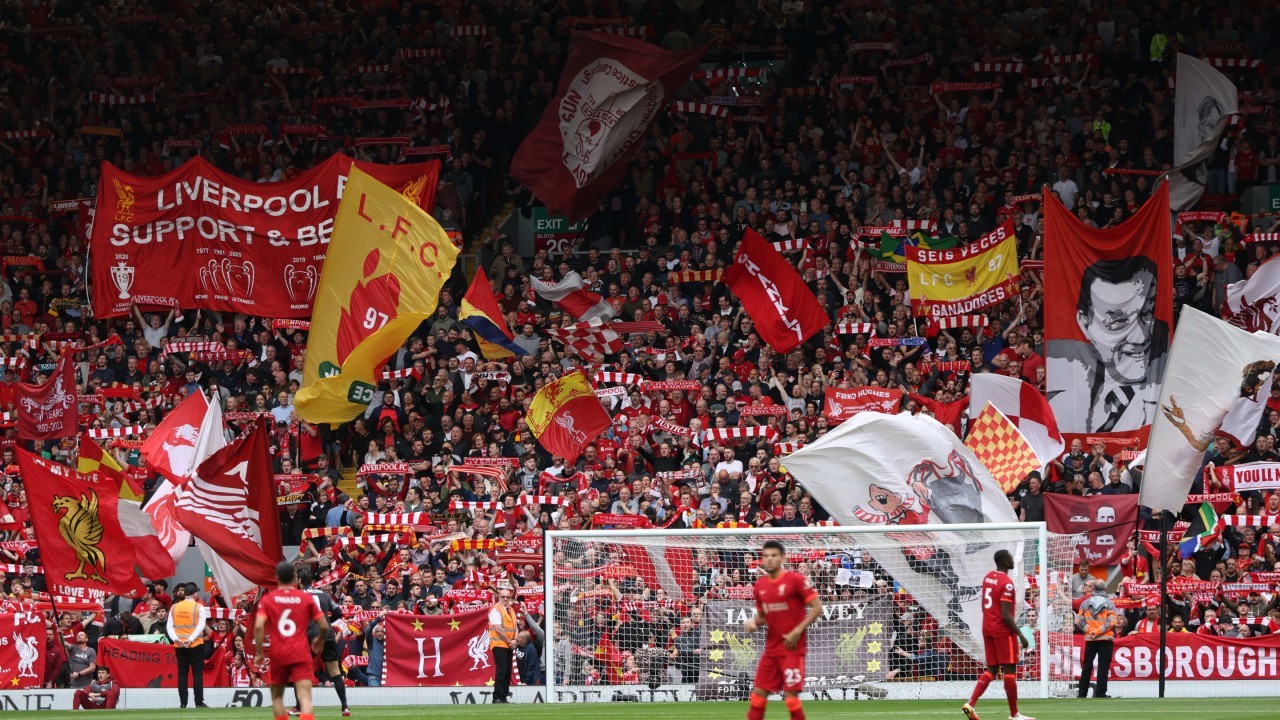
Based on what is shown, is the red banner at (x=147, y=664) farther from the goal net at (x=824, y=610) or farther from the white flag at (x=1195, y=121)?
the white flag at (x=1195, y=121)

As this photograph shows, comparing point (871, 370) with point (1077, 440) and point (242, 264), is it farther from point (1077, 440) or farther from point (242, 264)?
point (242, 264)

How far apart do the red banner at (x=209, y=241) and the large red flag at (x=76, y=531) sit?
798 cm

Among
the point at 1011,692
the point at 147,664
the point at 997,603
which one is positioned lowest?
the point at 1011,692

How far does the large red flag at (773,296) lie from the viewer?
2833 cm

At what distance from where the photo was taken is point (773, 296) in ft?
94.2

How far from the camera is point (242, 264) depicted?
31875mm

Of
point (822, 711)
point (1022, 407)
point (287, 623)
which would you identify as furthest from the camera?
point (1022, 407)

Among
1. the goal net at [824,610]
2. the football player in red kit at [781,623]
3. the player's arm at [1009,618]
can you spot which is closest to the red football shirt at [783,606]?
the football player in red kit at [781,623]

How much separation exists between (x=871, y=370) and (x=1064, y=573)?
656 centimetres

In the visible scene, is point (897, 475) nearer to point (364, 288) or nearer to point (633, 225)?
point (364, 288)

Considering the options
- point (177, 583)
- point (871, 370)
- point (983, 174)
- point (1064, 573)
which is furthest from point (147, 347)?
point (1064, 573)

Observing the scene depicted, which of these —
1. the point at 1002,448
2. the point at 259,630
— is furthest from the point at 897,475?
the point at 259,630

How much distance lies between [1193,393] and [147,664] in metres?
14.0

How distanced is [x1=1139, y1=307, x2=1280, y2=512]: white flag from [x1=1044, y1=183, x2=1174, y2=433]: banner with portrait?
5273mm
